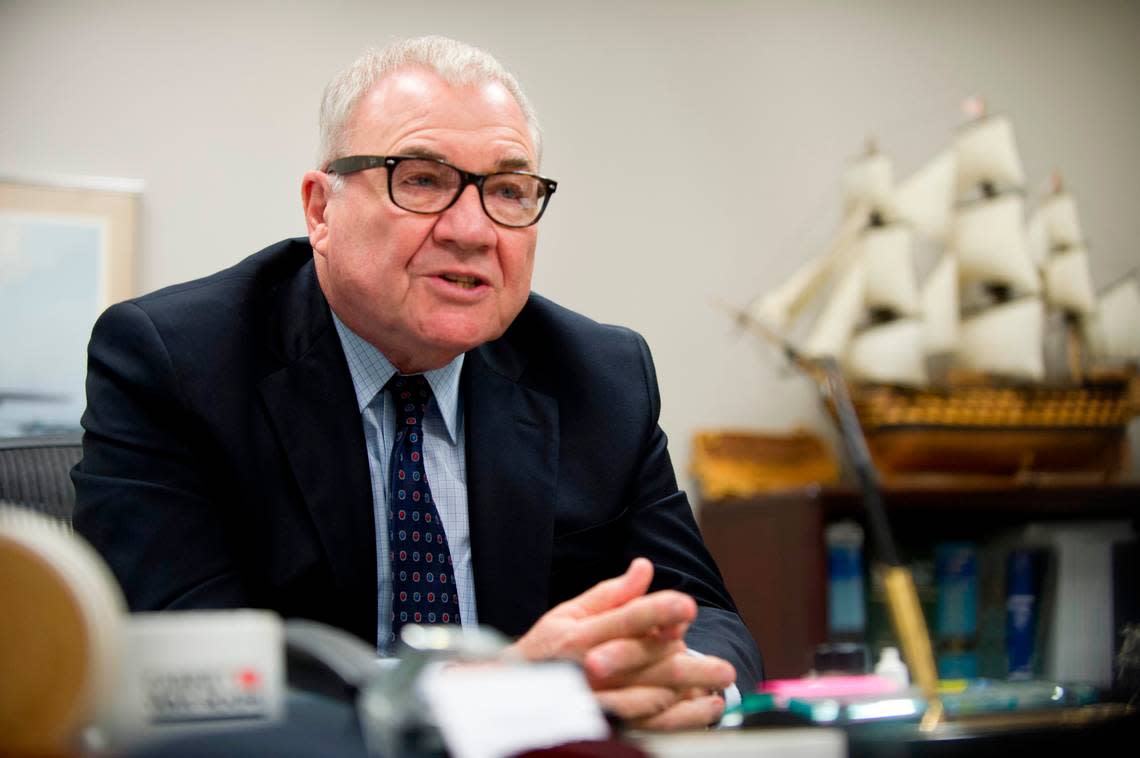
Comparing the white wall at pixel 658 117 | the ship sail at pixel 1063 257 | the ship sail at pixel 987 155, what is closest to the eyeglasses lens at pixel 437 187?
the white wall at pixel 658 117

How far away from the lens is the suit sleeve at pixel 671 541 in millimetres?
1403

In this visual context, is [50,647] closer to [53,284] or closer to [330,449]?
[330,449]

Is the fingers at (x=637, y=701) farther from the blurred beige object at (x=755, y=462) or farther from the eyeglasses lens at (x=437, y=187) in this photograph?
the blurred beige object at (x=755, y=462)

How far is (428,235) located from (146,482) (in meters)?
0.42

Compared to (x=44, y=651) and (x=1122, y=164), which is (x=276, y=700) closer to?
(x=44, y=651)

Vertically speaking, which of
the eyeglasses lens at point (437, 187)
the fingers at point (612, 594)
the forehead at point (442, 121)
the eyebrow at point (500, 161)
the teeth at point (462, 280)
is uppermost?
the forehead at point (442, 121)

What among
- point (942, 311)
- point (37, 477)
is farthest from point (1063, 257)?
point (37, 477)

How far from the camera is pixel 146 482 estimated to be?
1252 mm

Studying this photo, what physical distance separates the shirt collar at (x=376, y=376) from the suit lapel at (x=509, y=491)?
0.02 metres

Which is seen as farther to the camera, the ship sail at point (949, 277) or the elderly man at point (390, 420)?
the ship sail at point (949, 277)

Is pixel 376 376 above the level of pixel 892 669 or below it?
above

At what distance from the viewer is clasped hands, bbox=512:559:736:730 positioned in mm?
820

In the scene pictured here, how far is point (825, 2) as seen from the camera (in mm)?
2875

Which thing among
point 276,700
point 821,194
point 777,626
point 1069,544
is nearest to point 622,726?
point 276,700
